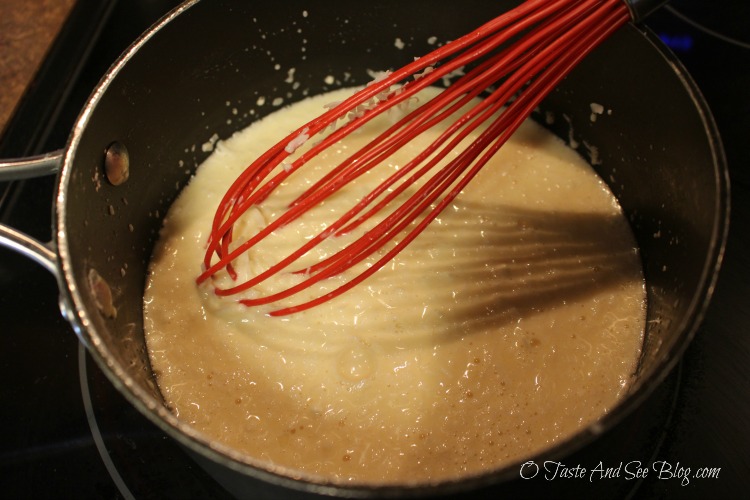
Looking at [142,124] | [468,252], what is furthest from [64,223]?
[468,252]

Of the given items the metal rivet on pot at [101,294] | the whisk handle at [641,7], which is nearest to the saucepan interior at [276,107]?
the metal rivet on pot at [101,294]

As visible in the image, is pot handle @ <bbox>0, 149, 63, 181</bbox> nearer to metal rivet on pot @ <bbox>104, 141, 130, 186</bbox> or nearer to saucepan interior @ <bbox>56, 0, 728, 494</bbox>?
saucepan interior @ <bbox>56, 0, 728, 494</bbox>

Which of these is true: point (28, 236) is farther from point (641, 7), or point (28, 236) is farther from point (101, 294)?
point (641, 7)

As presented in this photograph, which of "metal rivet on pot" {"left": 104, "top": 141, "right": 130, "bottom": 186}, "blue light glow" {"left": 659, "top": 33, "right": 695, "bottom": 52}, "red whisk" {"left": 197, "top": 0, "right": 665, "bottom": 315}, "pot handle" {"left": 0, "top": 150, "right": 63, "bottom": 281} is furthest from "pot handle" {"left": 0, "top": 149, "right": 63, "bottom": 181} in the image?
"blue light glow" {"left": 659, "top": 33, "right": 695, "bottom": 52}

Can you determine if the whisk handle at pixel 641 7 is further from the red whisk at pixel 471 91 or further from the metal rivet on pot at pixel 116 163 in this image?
the metal rivet on pot at pixel 116 163

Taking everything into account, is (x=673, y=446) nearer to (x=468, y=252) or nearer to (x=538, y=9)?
(x=468, y=252)

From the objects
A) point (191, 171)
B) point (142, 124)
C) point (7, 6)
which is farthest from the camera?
point (7, 6)

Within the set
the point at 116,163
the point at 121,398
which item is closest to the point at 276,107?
the point at 116,163
